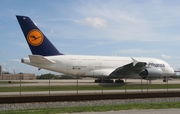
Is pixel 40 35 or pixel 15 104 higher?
pixel 40 35

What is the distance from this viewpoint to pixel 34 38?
33.6 metres

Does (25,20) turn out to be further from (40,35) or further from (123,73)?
(123,73)

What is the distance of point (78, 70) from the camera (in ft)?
116

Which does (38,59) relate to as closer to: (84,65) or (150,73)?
(84,65)

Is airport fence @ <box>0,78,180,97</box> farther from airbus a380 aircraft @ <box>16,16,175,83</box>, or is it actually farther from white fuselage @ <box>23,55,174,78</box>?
white fuselage @ <box>23,55,174,78</box>

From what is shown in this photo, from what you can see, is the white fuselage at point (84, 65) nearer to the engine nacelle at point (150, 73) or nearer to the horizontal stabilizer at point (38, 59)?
the horizontal stabilizer at point (38, 59)

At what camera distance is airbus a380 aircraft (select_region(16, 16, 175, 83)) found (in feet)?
109

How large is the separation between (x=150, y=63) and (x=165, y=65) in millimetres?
2607

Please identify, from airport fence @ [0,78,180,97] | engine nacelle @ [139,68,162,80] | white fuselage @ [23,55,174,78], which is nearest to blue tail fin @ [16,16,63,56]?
white fuselage @ [23,55,174,78]

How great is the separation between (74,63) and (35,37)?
A: 5.82 m

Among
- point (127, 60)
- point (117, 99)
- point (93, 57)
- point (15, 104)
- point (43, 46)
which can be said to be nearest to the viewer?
point (15, 104)

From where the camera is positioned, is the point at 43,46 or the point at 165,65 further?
the point at 165,65

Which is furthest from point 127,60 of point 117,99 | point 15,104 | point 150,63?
point 15,104

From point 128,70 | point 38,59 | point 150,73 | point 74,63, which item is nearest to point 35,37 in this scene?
point 38,59
